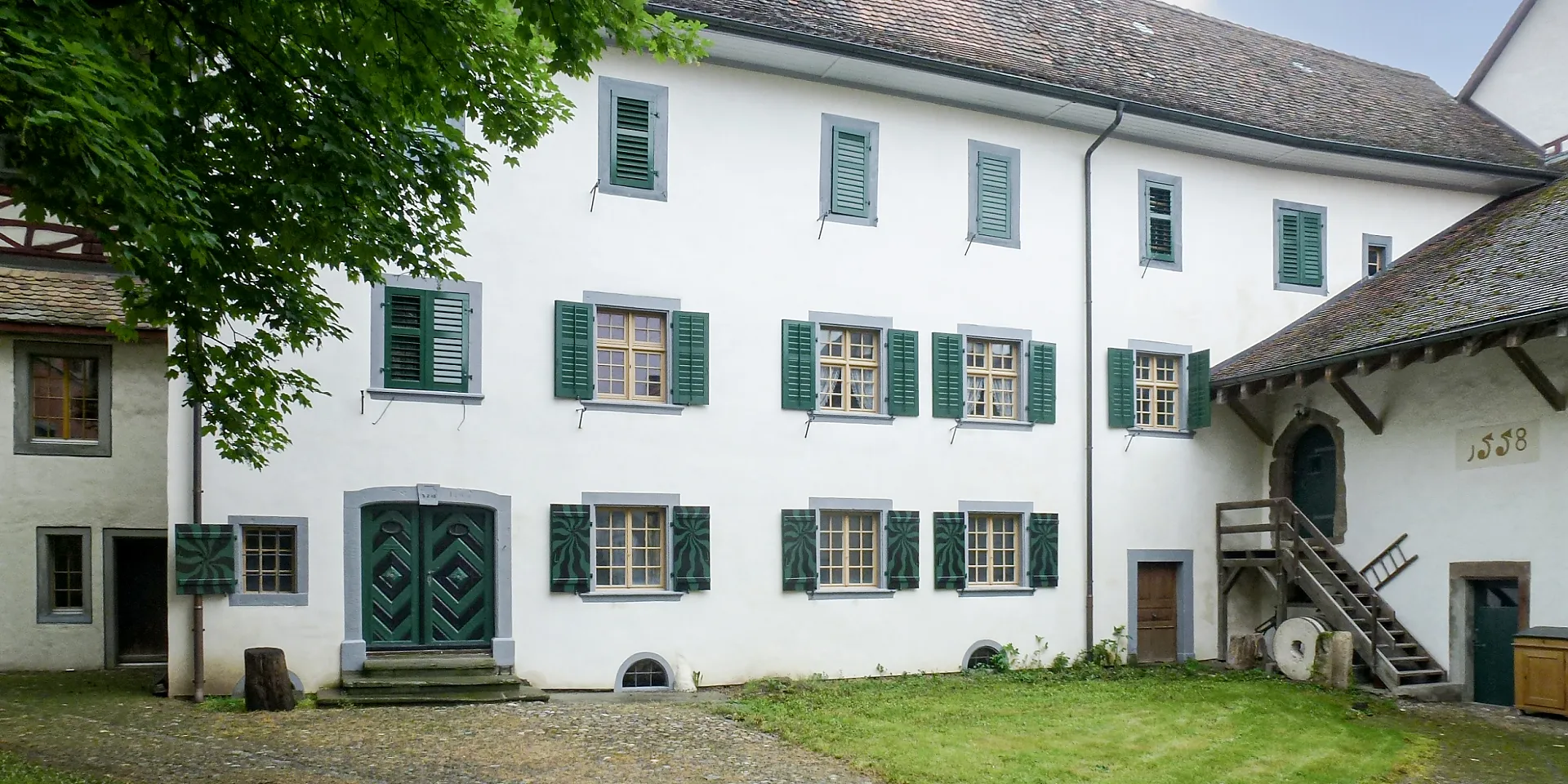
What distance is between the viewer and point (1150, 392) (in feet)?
58.3

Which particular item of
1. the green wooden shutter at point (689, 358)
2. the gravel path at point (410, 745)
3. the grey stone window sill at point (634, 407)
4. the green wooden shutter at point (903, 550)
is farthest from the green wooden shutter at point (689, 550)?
the green wooden shutter at point (903, 550)

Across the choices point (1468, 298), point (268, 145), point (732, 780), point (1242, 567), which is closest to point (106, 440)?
point (268, 145)

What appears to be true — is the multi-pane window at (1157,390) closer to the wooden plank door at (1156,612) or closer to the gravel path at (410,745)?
Answer: the wooden plank door at (1156,612)

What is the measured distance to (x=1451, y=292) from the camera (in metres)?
16.0

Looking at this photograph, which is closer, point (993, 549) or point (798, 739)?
point (798, 739)

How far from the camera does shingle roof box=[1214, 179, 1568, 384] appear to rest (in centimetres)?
1462

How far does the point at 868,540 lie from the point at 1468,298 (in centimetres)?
781

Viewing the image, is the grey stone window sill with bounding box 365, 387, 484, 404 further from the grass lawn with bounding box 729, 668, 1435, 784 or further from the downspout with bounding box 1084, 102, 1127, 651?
the downspout with bounding box 1084, 102, 1127, 651

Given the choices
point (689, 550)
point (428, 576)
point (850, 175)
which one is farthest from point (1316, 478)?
point (428, 576)

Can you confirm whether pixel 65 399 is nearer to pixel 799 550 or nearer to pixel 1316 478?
pixel 799 550

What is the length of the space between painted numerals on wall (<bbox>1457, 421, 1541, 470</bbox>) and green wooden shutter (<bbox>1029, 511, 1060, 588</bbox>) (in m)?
4.99

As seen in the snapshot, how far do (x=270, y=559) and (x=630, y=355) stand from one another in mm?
4315

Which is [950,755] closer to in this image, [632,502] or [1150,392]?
[632,502]

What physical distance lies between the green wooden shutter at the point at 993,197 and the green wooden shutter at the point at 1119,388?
2290 millimetres
